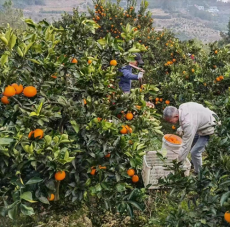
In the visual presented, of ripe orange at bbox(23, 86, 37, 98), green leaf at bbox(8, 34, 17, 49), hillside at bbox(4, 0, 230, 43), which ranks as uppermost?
hillside at bbox(4, 0, 230, 43)

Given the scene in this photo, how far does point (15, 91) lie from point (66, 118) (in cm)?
60

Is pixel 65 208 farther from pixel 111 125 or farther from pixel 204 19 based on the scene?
pixel 204 19

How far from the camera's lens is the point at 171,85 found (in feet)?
19.0

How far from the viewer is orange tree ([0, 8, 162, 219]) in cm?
205

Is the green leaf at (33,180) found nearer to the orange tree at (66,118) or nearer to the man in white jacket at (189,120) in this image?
the orange tree at (66,118)

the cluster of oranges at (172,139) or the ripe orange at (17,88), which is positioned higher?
the ripe orange at (17,88)

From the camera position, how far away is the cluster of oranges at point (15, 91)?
1935 millimetres

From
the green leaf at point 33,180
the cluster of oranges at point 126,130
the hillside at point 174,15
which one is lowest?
the green leaf at point 33,180

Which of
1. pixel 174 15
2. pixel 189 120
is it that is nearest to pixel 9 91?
pixel 189 120

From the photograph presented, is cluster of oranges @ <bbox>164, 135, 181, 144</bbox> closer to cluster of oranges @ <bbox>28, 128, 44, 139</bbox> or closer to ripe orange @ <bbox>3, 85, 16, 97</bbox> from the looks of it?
cluster of oranges @ <bbox>28, 128, 44, 139</bbox>

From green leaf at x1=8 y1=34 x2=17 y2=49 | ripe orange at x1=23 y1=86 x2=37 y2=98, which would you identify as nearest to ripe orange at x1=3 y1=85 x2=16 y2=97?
ripe orange at x1=23 y1=86 x2=37 y2=98

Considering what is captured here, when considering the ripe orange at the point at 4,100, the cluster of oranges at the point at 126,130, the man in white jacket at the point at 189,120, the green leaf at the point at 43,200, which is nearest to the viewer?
the ripe orange at the point at 4,100

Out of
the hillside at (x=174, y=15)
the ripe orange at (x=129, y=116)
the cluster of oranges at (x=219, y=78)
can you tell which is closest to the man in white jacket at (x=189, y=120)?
the ripe orange at (x=129, y=116)

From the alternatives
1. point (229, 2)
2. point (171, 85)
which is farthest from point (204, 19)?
point (171, 85)
